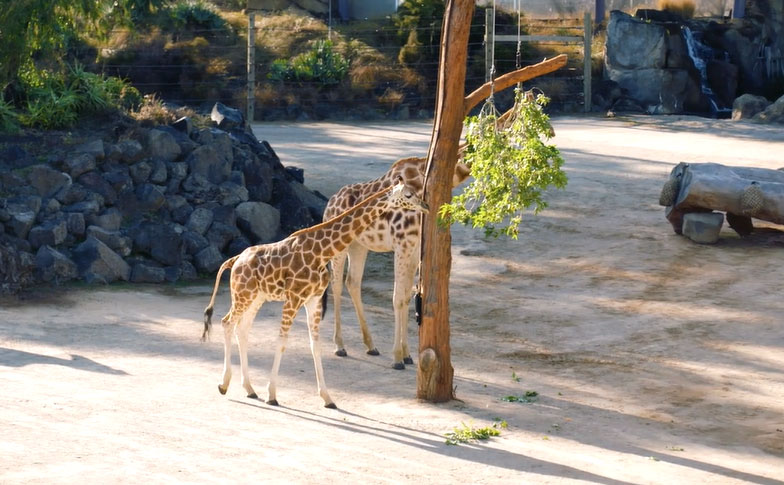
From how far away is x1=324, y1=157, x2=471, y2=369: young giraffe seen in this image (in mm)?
11062

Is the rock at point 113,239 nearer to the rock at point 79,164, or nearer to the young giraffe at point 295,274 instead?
the rock at point 79,164

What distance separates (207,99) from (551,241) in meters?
14.9

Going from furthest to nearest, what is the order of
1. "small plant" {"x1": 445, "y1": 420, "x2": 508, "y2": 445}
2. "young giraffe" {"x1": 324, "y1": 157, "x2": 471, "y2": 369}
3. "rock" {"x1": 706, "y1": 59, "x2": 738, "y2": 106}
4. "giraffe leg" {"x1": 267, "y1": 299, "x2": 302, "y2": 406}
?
"rock" {"x1": 706, "y1": 59, "x2": 738, "y2": 106}
"young giraffe" {"x1": 324, "y1": 157, "x2": 471, "y2": 369}
"giraffe leg" {"x1": 267, "y1": 299, "x2": 302, "y2": 406}
"small plant" {"x1": 445, "y1": 420, "x2": 508, "y2": 445}

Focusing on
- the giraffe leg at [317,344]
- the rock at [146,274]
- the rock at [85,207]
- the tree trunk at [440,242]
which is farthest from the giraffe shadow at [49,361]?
the rock at [85,207]

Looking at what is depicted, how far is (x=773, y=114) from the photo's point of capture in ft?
84.6

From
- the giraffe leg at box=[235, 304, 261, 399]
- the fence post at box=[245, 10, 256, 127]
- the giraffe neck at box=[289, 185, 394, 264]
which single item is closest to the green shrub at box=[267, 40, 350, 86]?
the fence post at box=[245, 10, 256, 127]

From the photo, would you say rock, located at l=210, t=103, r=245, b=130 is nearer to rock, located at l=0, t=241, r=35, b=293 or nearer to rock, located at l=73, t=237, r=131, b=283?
rock, located at l=73, t=237, r=131, b=283

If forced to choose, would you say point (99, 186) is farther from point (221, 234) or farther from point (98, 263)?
point (221, 234)

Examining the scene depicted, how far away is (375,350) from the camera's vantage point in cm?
1144

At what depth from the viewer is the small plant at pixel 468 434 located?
841 centimetres

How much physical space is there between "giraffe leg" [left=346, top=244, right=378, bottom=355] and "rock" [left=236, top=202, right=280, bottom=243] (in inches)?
142

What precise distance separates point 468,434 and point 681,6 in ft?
90.4

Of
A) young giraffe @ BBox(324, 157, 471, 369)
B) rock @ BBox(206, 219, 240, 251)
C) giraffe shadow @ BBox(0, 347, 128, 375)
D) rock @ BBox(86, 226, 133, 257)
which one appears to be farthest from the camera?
rock @ BBox(206, 219, 240, 251)

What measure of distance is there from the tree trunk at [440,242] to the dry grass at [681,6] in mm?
25231
